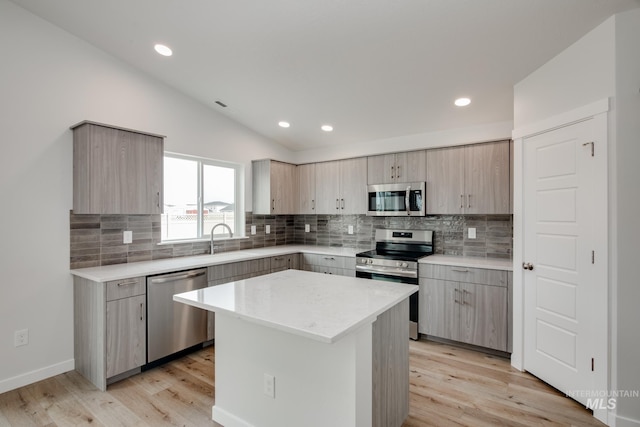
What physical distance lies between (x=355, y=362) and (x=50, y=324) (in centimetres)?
284

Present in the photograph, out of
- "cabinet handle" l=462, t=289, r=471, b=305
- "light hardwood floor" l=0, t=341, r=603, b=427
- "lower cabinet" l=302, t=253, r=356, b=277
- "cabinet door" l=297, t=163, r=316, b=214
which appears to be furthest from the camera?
"cabinet door" l=297, t=163, r=316, b=214

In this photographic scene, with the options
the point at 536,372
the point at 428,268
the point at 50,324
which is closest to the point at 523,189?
the point at 428,268

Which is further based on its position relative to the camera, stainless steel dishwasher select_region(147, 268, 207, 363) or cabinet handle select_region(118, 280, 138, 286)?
stainless steel dishwasher select_region(147, 268, 207, 363)

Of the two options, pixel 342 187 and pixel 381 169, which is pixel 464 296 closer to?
pixel 381 169

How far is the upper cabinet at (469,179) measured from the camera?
126 inches

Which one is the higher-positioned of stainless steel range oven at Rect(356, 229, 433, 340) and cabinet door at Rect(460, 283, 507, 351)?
stainless steel range oven at Rect(356, 229, 433, 340)

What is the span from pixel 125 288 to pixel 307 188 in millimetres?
2813

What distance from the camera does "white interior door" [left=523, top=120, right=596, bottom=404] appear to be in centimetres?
216

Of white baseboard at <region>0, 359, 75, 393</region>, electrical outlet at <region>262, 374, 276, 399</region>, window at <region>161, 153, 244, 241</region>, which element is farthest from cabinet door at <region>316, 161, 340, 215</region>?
white baseboard at <region>0, 359, 75, 393</region>

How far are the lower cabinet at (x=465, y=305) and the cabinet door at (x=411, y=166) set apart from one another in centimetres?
111

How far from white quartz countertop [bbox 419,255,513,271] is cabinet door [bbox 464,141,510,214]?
529mm

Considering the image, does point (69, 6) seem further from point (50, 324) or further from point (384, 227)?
point (384, 227)

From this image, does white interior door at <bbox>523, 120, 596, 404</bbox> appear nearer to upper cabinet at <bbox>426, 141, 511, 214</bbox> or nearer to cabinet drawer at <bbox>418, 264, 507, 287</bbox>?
cabinet drawer at <bbox>418, 264, 507, 287</bbox>

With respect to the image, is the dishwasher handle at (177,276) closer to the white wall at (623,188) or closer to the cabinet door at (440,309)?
the cabinet door at (440,309)
